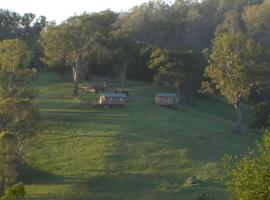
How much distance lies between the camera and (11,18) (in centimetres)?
13962

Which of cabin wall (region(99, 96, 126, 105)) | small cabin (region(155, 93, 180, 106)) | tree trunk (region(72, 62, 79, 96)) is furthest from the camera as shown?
tree trunk (region(72, 62, 79, 96))

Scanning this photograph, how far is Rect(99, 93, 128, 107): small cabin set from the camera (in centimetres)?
8125

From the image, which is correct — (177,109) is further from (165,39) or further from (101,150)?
(165,39)

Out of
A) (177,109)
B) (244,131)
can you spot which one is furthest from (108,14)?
(244,131)

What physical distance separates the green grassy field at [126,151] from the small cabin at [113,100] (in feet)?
4.96

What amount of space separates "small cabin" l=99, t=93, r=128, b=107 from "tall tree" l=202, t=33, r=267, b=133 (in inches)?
467

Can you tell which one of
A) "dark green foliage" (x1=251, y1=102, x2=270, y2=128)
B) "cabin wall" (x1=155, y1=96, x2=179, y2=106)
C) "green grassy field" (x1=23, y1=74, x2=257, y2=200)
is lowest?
"green grassy field" (x1=23, y1=74, x2=257, y2=200)

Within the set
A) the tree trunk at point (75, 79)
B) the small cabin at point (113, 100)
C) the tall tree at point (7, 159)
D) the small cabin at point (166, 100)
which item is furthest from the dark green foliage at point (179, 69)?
the tall tree at point (7, 159)

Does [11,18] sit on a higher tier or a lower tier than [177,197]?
higher

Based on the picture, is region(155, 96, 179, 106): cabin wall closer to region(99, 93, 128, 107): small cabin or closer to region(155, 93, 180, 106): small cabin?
region(155, 93, 180, 106): small cabin

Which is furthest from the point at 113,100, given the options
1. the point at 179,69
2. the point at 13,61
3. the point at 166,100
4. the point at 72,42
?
the point at 179,69

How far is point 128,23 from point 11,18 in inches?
1056

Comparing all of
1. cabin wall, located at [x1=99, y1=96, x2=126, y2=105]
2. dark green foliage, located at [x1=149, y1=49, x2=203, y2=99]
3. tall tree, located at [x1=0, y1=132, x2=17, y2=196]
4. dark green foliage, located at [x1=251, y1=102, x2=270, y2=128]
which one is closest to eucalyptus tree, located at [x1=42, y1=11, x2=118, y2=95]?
cabin wall, located at [x1=99, y1=96, x2=126, y2=105]

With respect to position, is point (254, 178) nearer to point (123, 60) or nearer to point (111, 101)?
point (111, 101)
